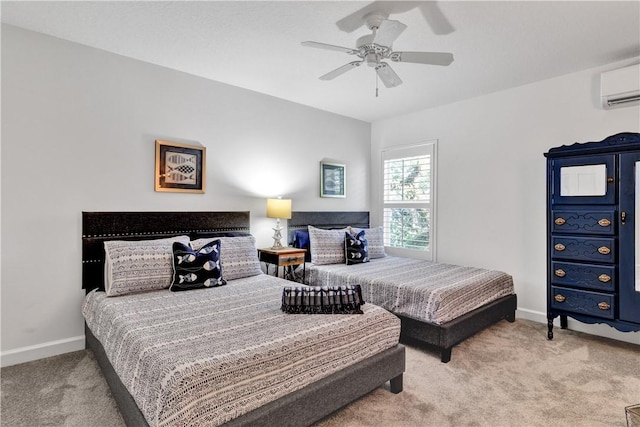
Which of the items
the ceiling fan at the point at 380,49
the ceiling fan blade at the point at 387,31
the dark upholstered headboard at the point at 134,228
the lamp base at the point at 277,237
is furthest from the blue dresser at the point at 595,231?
the dark upholstered headboard at the point at 134,228

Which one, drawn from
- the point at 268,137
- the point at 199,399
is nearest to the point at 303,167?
the point at 268,137

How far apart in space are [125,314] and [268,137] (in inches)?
103

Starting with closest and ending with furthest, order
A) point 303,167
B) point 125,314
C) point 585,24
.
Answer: point 125,314
point 585,24
point 303,167

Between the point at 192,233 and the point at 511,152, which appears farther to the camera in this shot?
the point at 511,152

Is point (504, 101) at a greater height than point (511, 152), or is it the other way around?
point (504, 101)

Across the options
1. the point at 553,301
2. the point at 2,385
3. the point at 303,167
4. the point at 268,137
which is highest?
the point at 268,137

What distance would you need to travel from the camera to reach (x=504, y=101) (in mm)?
3953

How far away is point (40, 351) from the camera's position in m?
2.75

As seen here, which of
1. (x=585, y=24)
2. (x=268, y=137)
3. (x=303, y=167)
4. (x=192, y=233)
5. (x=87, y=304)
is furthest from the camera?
(x=303, y=167)

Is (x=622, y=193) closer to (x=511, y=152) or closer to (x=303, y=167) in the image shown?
(x=511, y=152)

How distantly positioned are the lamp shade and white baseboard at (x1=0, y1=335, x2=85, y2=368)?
209 cm

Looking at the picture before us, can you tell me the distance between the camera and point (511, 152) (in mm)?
3918

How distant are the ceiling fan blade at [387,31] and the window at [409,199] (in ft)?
8.43

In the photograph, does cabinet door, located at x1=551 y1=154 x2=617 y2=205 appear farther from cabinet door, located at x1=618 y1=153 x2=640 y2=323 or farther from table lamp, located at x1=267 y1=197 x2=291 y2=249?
table lamp, located at x1=267 y1=197 x2=291 y2=249
